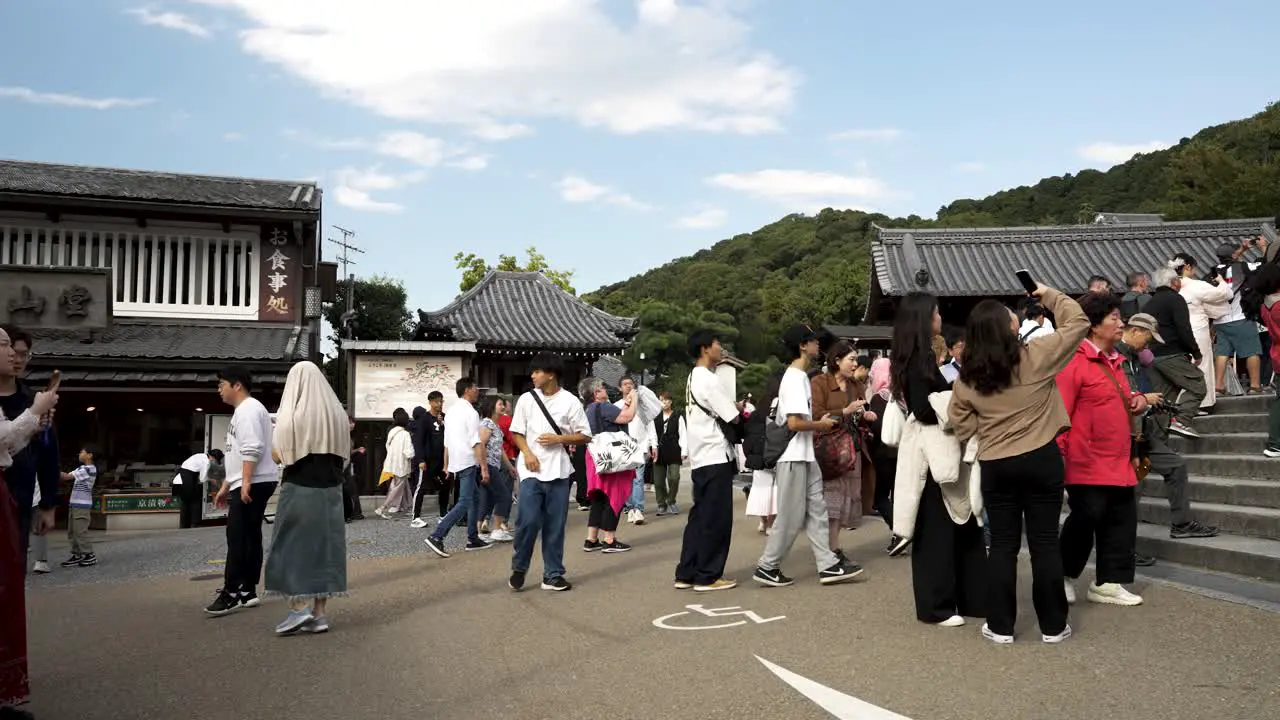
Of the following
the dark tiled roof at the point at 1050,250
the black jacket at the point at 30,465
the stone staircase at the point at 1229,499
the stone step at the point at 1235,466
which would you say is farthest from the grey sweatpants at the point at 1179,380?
the dark tiled roof at the point at 1050,250

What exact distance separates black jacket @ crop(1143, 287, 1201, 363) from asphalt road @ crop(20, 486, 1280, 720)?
Result: 326 cm

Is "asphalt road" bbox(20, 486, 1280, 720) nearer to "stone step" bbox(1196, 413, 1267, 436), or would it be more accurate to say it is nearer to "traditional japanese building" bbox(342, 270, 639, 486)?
"stone step" bbox(1196, 413, 1267, 436)

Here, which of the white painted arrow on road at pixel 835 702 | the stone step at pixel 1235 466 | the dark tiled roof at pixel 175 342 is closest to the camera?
the white painted arrow on road at pixel 835 702

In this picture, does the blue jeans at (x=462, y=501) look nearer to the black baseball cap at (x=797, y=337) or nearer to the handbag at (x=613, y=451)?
the handbag at (x=613, y=451)

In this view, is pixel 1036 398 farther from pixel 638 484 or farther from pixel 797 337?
pixel 638 484

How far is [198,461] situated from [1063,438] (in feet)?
46.6

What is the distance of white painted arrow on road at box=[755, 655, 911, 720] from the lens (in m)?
4.12

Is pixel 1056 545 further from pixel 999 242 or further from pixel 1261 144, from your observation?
pixel 1261 144

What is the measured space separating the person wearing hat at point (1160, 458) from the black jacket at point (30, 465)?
7.40m

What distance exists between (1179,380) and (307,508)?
24.7 ft

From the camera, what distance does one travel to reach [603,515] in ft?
34.7

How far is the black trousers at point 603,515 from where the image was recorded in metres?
10.5

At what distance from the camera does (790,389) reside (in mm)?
7254

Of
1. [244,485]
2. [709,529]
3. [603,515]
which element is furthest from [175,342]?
[709,529]
